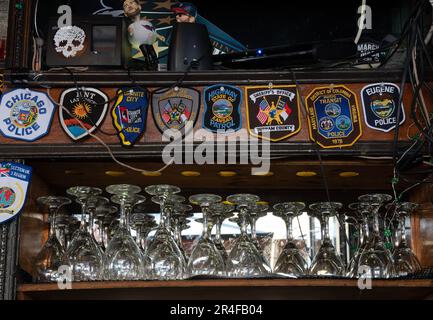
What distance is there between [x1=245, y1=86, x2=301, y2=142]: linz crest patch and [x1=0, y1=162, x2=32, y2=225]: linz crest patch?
→ 65 cm

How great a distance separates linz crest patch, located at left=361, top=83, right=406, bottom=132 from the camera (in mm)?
2193

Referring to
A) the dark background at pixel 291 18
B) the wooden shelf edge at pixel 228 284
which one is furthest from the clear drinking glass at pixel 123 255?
the dark background at pixel 291 18

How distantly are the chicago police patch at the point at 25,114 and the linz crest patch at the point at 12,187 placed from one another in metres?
0.09

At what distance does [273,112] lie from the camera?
7.26 feet

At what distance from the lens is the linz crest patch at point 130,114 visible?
2.19 meters

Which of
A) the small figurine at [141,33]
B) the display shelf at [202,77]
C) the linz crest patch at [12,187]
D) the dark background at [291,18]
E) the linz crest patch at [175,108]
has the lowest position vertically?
the linz crest patch at [12,187]

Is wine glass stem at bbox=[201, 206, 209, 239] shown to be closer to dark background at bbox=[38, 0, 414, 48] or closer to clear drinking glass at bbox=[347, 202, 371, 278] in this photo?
clear drinking glass at bbox=[347, 202, 371, 278]

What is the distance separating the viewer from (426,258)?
236 centimetres

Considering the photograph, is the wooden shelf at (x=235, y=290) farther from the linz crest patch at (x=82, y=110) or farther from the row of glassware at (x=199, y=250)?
the linz crest patch at (x=82, y=110)

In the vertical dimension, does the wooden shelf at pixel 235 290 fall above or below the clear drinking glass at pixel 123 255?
below

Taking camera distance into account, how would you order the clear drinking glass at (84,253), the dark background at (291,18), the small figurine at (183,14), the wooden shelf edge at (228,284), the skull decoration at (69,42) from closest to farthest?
the wooden shelf edge at (228,284), the clear drinking glass at (84,253), the skull decoration at (69,42), the small figurine at (183,14), the dark background at (291,18)

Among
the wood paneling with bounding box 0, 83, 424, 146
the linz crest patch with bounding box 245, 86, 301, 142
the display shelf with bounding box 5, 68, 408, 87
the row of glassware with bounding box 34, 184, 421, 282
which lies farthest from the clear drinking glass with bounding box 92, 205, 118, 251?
the linz crest patch with bounding box 245, 86, 301, 142

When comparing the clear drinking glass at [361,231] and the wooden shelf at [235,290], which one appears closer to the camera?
the wooden shelf at [235,290]

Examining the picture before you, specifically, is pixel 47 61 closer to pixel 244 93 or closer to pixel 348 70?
pixel 244 93
